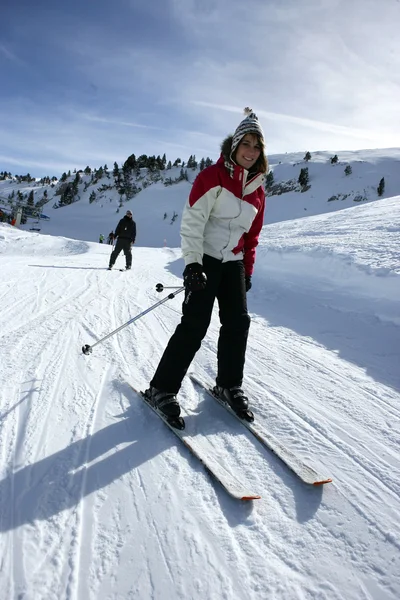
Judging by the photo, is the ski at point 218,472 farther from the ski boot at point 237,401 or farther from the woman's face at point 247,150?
the woman's face at point 247,150

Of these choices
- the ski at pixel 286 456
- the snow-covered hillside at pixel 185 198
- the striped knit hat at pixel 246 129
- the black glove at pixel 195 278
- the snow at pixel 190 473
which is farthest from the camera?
the snow-covered hillside at pixel 185 198

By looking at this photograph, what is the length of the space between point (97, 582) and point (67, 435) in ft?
3.28

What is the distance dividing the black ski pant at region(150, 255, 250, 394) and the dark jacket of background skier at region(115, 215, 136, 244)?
921 centimetres

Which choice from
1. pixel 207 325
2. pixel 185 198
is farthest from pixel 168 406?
pixel 185 198

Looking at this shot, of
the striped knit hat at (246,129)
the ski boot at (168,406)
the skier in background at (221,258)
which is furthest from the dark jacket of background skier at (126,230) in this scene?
the ski boot at (168,406)

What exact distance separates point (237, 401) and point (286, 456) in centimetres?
58

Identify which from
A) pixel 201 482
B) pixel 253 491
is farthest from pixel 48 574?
pixel 253 491

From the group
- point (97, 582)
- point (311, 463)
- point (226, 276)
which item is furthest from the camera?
point (226, 276)

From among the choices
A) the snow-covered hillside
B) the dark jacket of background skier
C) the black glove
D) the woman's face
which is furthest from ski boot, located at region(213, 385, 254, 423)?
the snow-covered hillside

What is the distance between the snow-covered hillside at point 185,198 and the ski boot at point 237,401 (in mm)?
35509

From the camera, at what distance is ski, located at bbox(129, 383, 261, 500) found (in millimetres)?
1771

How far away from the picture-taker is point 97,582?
4.37 ft

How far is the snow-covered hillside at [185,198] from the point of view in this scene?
146 feet

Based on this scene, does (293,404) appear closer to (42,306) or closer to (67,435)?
(67,435)
